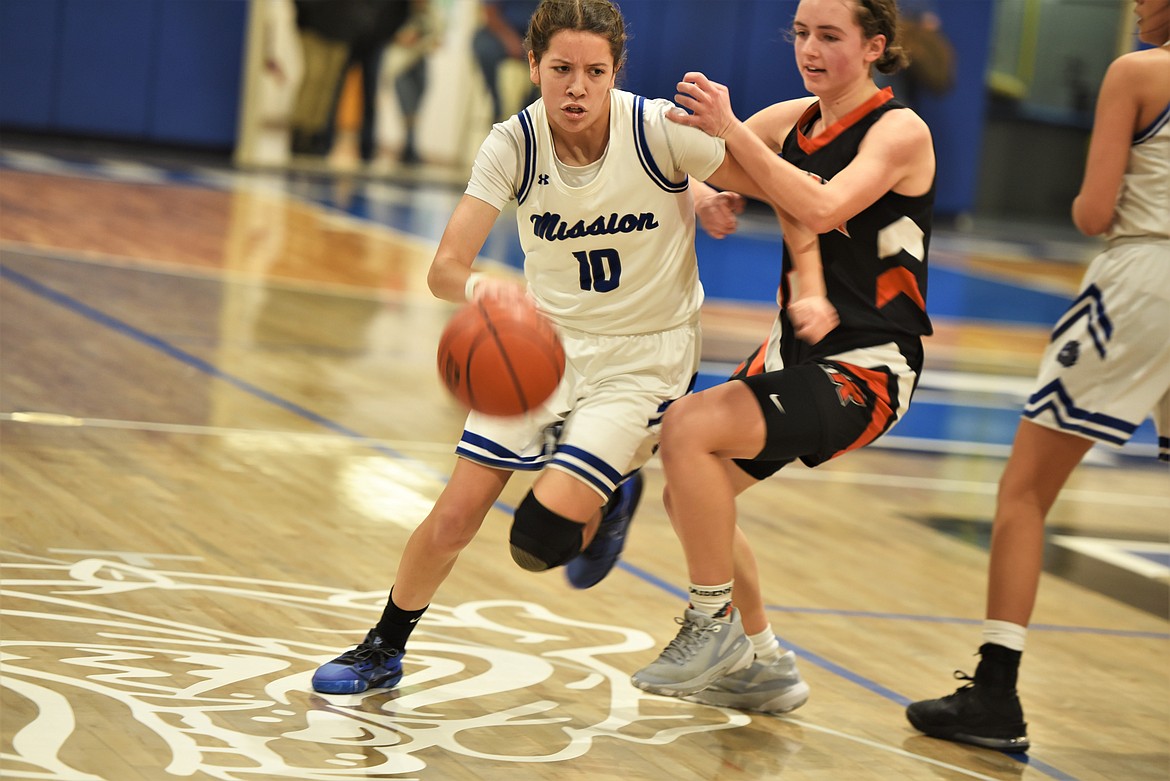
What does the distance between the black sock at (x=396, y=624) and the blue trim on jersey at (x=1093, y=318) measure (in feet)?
5.20

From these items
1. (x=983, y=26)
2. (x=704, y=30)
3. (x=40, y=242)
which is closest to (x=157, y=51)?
(x=704, y=30)

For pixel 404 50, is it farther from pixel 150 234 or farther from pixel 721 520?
pixel 721 520

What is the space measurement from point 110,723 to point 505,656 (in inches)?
40.5

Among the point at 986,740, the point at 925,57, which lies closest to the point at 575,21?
the point at 986,740

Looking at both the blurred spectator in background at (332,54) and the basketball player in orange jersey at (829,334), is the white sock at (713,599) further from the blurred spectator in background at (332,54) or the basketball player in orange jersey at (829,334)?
the blurred spectator in background at (332,54)

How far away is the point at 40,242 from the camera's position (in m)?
9.46

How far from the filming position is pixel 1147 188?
3.65 m

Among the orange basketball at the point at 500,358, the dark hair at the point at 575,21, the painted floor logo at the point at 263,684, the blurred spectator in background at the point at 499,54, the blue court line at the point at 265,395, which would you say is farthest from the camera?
the blurred spectator in background at the point at 499,54

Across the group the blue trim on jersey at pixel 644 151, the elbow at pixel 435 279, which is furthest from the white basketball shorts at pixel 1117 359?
the elbow at pixel 435 279

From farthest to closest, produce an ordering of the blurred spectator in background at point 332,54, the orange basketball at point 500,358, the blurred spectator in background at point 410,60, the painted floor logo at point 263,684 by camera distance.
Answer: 1. the blurred spectator in background at point 410,60
2. the blurred spectator in background at point 332,54
3. the orange basketball at point 500,358
4. the painted floor logo at point 263,684

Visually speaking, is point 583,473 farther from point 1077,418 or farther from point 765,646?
point 1077,418

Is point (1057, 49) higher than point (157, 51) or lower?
higher

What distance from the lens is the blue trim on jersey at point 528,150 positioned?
3395mm

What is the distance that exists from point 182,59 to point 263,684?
13.9m
